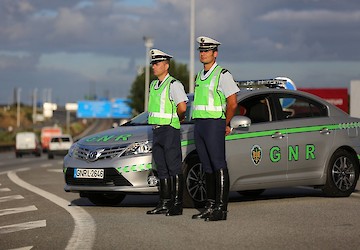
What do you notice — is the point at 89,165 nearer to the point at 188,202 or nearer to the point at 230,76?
the point at 188,202

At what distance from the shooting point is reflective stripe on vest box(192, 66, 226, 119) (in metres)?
9.69

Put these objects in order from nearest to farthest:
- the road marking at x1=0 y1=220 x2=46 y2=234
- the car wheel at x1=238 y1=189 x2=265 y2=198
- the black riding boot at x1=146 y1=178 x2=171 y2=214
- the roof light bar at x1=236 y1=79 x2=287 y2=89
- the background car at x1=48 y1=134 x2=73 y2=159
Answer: the road marking at x1=0 y1=220 x2=46 y2=234, the black riding boot at x1=146 y1=178 x2=171 y2=214, the roof light bar at x1=236 y1=79 x2=287 y2=89, the car wheel at x1=238 y1=189 x2=265 y2=198, the background car at x1=48 y1=134 x2=73 y2=159

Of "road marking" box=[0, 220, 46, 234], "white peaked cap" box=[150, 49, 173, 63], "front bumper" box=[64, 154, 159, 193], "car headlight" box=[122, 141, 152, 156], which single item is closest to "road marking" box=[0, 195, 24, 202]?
"front bumper" box=[64, 154, 159, 193]

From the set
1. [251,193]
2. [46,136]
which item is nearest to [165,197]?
[251,193]

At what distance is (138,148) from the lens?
10852mm

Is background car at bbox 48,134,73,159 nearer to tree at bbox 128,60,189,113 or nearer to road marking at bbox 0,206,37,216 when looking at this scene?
road marking at bbox 0,206,37,216

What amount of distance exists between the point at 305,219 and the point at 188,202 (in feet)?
6.18

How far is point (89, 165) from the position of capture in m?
11.0

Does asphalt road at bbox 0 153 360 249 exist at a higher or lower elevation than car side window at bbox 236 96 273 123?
lower

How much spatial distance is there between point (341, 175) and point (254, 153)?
1.60 meters

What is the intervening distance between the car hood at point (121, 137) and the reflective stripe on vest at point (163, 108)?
0.59m

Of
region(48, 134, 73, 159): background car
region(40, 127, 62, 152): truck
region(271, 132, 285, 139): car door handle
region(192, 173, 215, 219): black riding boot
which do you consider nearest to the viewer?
region(192, 173, 215, 219): black riding boot

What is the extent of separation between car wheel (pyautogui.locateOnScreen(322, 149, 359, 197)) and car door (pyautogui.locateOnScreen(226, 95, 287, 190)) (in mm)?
779

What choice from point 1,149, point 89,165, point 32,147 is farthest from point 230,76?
point 1,149
